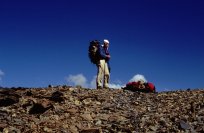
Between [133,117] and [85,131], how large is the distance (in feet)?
8.05

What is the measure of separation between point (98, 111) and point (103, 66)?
6.28 meters

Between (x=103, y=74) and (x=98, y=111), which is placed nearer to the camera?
(x=98, y=111)

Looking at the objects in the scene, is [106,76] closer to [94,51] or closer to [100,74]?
[100,74]

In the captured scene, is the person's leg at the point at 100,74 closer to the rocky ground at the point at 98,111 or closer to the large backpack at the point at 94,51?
the large backpack at the point at 94,51

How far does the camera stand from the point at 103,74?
918 inches

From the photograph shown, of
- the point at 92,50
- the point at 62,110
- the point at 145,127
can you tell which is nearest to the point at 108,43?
the point at 92,50

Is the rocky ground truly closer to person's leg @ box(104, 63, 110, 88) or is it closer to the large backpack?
person's leg @ box(104, 63, 110, 88)

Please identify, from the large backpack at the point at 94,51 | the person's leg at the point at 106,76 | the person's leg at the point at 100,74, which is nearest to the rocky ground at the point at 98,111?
the person's leg at the point at 100,74

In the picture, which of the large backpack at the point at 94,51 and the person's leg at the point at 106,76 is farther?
the person's leg at the point at 106,76

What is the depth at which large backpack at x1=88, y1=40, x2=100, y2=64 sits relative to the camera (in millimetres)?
22719

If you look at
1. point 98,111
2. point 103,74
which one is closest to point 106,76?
point 103,74

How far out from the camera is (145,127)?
50.5 ft

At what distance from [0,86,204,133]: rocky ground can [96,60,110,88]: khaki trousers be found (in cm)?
200

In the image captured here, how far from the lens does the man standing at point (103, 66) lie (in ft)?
75.0
